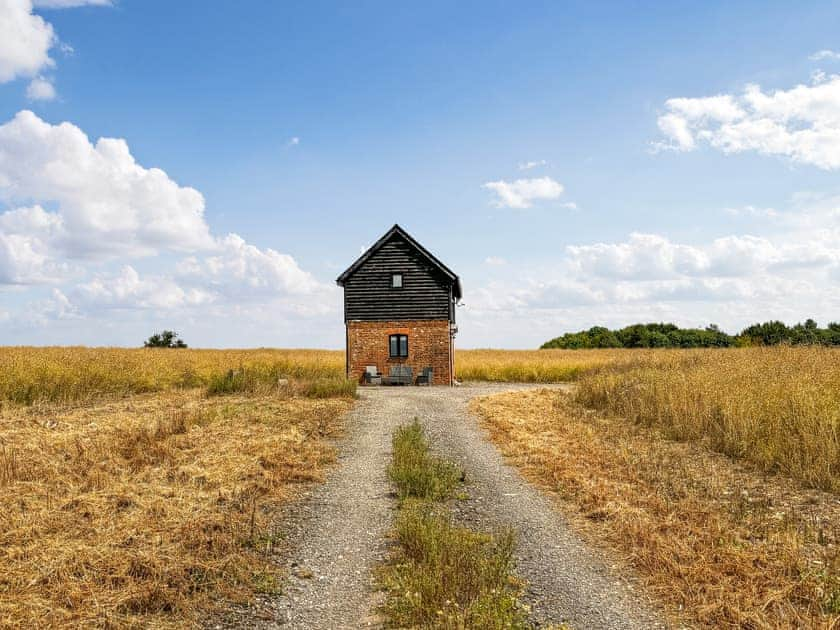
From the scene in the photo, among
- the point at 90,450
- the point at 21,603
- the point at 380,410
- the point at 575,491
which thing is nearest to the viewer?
the point at 21,603

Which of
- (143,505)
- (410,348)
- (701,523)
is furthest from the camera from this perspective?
(410,348)

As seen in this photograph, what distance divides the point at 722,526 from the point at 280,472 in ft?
22.6

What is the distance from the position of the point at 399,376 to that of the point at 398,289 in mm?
4505

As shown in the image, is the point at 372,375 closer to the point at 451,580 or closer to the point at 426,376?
the point at 426,376

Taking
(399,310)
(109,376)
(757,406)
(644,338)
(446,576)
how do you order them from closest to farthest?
(446,576) < (757,406) < (109,376) < (399,310) < (644,338)

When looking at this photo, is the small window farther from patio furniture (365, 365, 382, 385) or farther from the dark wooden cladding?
patio furniture (365, 365, 382, 385)

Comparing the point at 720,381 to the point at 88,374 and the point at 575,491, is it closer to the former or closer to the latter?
the point at 575,491

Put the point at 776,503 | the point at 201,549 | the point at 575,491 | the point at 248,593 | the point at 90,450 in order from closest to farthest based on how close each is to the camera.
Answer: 1. the point at 248,593
2. the point at 201,549
3. the point at 776,503
4. the point at 575,491
5. the point at 90,450

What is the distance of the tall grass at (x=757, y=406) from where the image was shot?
9906 millimetres

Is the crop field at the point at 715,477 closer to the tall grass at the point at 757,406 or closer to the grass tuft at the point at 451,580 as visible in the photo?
the tall grass at the point at 757,406

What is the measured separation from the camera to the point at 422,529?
22.3 feet

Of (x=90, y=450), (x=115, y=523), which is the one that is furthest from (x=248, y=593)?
(x=90, y=450)

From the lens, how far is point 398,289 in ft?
99.7

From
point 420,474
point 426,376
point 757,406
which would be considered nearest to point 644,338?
point 426,376
